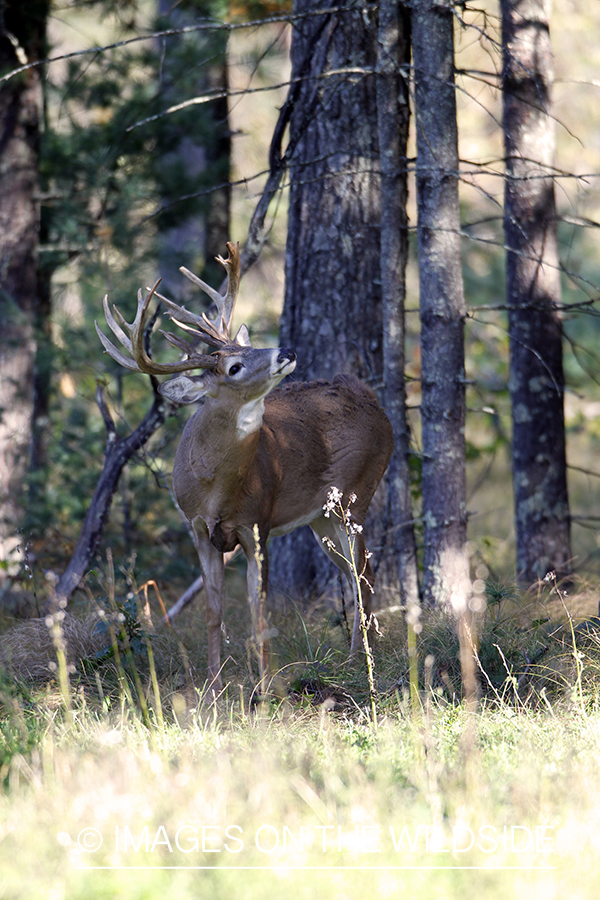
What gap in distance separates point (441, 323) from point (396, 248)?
0.58 meters

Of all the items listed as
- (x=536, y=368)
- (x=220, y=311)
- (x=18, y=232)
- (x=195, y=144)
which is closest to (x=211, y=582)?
(x=220, y=311)

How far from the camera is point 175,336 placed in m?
4.57

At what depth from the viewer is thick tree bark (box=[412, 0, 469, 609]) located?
524cm

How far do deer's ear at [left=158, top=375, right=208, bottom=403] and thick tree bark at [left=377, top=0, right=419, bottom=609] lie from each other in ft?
4.82

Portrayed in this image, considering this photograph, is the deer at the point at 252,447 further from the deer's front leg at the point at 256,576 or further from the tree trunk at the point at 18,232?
the tree trunk at the point at 18,232

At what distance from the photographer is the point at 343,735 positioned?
375 cm

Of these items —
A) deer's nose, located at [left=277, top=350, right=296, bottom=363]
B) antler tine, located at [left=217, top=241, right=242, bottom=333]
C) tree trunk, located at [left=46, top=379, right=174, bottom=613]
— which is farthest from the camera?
tree trunk, located at [left=46, top=379, right=174, bottom=613]

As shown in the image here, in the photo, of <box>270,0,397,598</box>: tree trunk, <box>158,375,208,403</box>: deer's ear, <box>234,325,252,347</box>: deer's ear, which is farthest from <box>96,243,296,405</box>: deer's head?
<box>270,0,397,598</box>: tree trunk

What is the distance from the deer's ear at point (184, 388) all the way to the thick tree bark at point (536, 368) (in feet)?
9.89

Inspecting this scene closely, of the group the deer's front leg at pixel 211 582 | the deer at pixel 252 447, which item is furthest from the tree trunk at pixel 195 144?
the deer's front leg at pixel 211 582

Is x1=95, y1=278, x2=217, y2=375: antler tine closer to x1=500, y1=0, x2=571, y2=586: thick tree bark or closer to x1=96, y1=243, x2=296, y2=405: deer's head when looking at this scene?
x1=96, y1=243, x2=296, y2=405: deer's head

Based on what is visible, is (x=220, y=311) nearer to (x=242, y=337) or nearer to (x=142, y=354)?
(x=242, y=337)

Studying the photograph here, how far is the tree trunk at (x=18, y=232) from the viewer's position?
25.9ft

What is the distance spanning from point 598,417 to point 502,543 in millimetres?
5729
